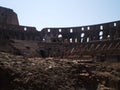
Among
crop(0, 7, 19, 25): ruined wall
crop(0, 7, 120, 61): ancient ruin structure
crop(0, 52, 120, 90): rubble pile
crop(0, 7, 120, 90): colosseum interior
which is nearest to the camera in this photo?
crop(0, 52, 120, 90): rubble pile

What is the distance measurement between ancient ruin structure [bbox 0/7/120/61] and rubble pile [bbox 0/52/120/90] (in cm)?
969

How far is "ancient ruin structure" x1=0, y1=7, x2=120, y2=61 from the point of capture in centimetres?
3112

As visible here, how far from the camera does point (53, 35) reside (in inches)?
1604

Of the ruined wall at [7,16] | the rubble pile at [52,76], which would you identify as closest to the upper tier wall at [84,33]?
the ruined wall at [7,16]

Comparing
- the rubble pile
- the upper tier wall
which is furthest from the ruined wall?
the rubble pile

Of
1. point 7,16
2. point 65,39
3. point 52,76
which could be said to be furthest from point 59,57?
point 52,76

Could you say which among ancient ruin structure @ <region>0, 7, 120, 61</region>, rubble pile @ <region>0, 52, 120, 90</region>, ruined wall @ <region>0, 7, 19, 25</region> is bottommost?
rubble pile @ <region>0, 52, 120, 90</region>

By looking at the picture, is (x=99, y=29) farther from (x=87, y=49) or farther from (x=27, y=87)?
(x=27, y=87)

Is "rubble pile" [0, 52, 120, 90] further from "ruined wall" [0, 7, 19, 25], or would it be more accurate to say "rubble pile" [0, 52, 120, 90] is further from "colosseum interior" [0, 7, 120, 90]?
"ruined wall" [0, 7, 19, 25]

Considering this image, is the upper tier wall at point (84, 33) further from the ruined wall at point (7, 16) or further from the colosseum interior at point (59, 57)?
the ruined wall at point (7, 16)

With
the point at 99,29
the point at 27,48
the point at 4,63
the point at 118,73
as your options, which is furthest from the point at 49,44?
the point at 4,63

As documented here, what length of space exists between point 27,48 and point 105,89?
18.3 metres

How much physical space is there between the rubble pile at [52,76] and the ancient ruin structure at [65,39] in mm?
9694

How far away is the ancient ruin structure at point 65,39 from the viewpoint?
102ft
